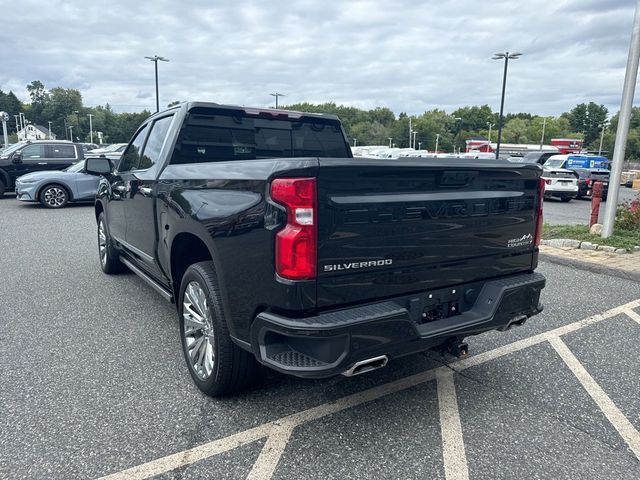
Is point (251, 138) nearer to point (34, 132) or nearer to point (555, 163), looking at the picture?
point (555, 163)

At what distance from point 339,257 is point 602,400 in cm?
218

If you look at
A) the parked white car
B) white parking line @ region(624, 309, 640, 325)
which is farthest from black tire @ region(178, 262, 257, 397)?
the parked white car

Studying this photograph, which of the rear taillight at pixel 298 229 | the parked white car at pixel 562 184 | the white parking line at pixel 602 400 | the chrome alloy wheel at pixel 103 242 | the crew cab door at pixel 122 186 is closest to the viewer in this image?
the rear taillight at pixel 298 229

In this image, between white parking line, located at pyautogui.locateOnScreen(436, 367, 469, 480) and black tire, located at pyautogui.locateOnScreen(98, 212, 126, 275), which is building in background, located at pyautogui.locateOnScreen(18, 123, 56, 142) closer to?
black tire, located at pyautogui.locateOnScreen(98, 212, 126, 275)

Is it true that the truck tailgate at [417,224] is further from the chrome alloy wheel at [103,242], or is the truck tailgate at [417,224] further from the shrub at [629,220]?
the shrub at [629,220]

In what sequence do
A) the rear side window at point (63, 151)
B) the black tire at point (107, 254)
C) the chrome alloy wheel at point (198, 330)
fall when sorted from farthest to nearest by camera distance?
1. the rear side window at point (63, 151)
2. the black tire at point (107, 254)
3. the chrome alloy wheel at point (198, 330)

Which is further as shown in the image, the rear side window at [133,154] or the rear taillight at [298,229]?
the rear side window at [133,154]

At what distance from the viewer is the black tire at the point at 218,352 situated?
9.57 feet

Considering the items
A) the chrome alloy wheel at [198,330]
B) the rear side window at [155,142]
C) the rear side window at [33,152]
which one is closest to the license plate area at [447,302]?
the chrome alloy wheel at [198,330]

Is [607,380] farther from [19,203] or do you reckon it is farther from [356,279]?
[19,203]

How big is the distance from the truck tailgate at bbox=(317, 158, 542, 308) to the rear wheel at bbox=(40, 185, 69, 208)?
45.0 feet

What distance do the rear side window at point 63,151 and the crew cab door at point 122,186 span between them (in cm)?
1241

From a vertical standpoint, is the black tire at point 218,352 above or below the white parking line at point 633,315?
above

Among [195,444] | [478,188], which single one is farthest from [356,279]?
[195,444]
